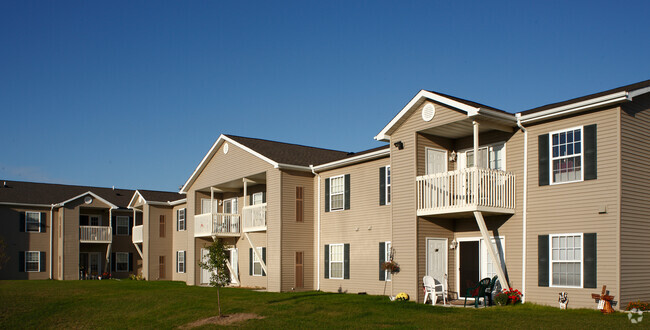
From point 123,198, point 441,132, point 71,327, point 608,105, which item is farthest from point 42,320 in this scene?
point 123,198

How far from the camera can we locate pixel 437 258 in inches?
747

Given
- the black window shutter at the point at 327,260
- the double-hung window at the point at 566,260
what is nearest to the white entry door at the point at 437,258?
the double-hung window at the point at 566,260

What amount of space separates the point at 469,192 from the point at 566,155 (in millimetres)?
2768

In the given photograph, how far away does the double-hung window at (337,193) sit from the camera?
24.3 metres

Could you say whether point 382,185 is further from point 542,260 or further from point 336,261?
point 542,260

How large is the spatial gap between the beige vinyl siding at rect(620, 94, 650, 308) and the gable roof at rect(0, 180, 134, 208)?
33.9 metres

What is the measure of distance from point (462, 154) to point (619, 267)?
6345 mm

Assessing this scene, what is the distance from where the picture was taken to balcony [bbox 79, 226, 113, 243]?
39500mm

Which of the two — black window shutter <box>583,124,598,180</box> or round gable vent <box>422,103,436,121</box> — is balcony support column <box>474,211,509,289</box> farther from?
round gable vent <box>422,103,436,121</box>

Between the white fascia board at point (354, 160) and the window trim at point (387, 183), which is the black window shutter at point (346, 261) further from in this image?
the white fascia board at point (354, 160)

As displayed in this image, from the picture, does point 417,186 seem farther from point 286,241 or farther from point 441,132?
point 286,241

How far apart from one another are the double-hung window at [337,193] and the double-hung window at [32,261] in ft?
78.8

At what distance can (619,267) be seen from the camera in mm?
14531

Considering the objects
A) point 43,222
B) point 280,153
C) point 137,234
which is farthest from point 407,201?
point 43,222
